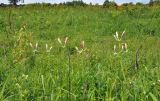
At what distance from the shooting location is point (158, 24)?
20.7m

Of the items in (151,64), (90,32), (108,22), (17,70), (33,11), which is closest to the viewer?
(17,70)

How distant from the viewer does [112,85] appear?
4.51m

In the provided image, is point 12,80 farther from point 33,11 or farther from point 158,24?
point 33,11

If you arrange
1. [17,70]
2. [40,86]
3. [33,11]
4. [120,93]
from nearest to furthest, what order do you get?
[120,93] → [40,86] → [17,70] → [33,11]

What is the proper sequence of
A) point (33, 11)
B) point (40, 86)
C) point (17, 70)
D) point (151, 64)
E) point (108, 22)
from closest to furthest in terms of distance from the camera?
1. point (40, 86)
2. point (17, 70)
3. point (151, 64)
4. point (108, 22)
5. point (33, 11)

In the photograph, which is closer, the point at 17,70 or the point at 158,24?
the point at 17,70

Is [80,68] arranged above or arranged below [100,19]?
above

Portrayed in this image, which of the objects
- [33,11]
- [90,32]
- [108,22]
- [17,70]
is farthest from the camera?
[33,11]

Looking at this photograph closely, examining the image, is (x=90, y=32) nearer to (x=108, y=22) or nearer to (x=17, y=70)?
(x=108, y=22)

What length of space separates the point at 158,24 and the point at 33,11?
6.84 m

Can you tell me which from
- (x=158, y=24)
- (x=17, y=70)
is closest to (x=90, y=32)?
(x=158, y=24)

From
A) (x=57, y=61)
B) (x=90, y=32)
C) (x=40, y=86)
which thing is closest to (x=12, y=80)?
(x=40, y=86)

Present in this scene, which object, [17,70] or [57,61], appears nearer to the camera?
[17,70]

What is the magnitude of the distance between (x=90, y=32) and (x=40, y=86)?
49.6 feet
